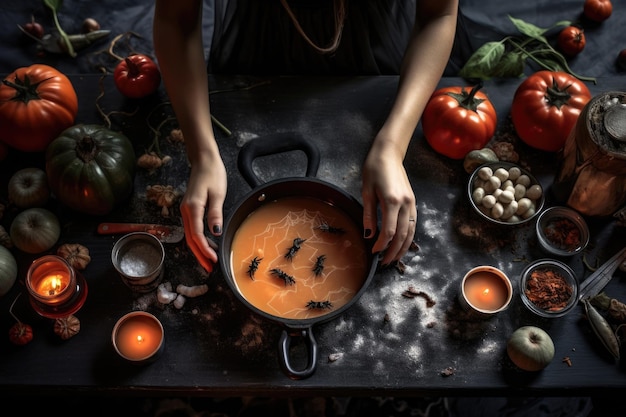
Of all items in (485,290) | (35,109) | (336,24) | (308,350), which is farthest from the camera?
(336,24)

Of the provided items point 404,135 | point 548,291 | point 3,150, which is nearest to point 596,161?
point 548,291

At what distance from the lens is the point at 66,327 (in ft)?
3.81

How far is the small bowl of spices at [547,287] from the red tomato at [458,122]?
32 cm

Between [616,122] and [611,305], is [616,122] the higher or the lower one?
Result: the higher one

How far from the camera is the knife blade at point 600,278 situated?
1.24m

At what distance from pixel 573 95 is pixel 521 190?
31 cm

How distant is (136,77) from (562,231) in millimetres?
1093

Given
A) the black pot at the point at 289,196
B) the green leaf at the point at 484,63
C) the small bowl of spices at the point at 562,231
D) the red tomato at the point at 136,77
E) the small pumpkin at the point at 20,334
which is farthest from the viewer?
the green leaf at the point at 484,63

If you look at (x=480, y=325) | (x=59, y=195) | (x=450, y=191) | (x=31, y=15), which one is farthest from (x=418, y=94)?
(x=31, y=15)

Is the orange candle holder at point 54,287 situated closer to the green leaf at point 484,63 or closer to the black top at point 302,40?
the black top at point 302,40

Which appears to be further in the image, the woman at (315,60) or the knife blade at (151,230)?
the knife blade at (151,230)

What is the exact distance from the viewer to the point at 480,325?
1200 millimetres

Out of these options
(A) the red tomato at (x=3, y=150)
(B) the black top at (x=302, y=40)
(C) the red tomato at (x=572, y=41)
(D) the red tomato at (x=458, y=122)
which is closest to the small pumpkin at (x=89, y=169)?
(A) the red tomato at (x=3, y=150)

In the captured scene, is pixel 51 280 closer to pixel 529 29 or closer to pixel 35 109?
pixel 35 109
